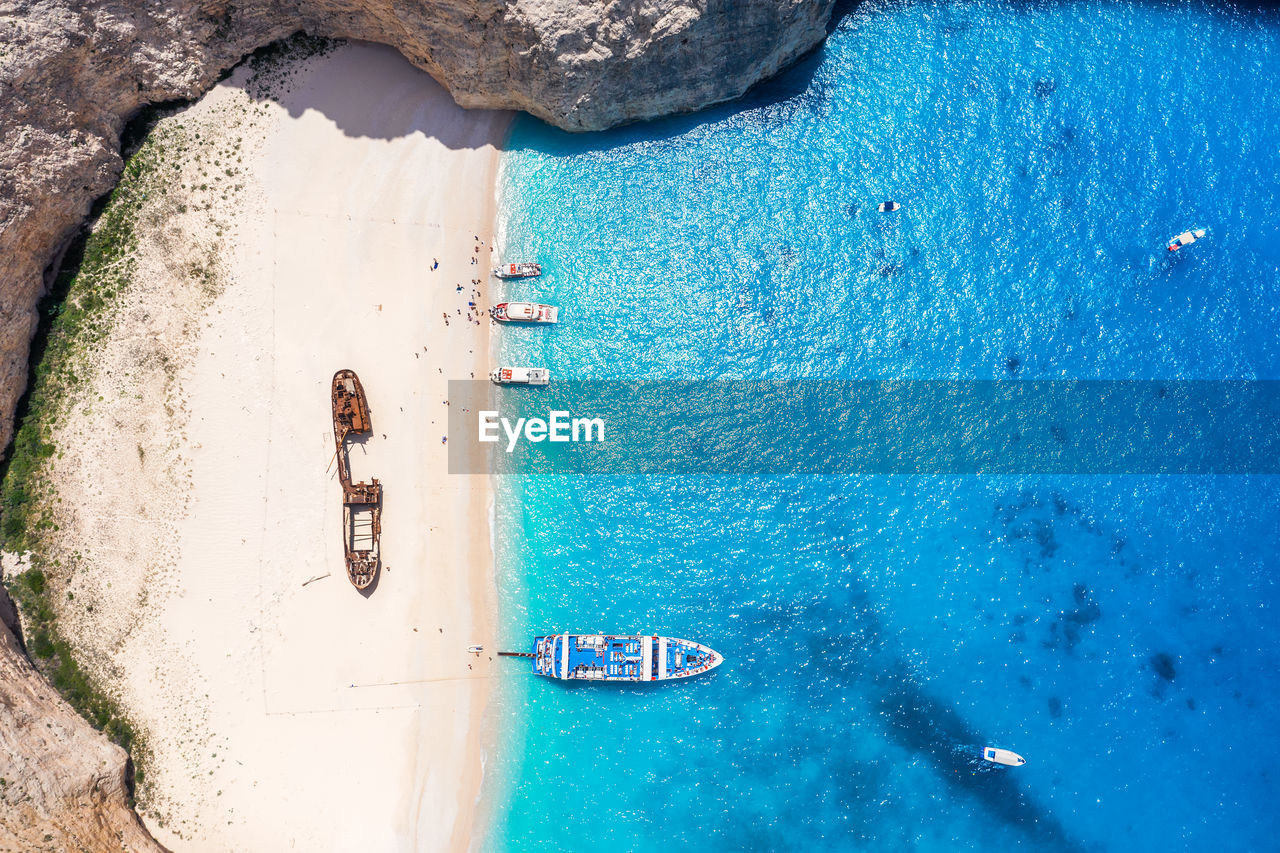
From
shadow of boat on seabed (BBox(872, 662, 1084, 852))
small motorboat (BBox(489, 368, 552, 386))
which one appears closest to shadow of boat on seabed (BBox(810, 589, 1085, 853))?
shadow of boat on seabed (BBox(872, 662, 1084, 852))

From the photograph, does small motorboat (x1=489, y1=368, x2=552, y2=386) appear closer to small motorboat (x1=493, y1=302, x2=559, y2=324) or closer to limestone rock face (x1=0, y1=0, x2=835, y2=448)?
small motorboat (x1=493, y1=302, x2=559, y2=324)

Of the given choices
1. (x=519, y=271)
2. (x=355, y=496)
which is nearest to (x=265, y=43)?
(x=519, y=271)

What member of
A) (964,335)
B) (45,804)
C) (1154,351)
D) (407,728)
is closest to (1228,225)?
(1154,351)

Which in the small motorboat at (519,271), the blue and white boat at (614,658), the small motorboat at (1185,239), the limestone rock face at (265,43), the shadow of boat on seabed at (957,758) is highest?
the limestone rock face at (265,43)

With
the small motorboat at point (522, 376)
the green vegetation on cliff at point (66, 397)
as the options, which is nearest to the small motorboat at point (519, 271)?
the small motorboat at point (522, 376)

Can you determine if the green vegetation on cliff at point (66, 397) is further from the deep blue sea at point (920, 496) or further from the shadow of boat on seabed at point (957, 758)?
the shadow of boat on seabed at point (957, 758)
